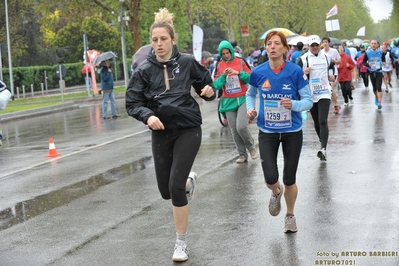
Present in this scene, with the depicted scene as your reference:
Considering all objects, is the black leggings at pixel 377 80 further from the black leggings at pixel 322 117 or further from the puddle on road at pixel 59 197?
the puddle on road at pixel 59 197

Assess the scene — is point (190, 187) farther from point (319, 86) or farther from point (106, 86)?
point (106, 86)

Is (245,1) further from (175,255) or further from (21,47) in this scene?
(175,255)

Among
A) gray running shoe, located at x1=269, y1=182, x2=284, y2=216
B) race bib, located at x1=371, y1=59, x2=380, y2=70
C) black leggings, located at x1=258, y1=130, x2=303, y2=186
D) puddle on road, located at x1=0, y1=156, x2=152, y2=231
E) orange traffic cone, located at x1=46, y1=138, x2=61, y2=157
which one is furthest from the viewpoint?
race bib, located at x1=371, y1=59, x2=380, y2=70

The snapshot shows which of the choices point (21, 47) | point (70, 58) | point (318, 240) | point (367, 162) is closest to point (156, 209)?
point (318, 240)

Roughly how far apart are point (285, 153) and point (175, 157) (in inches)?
48.9

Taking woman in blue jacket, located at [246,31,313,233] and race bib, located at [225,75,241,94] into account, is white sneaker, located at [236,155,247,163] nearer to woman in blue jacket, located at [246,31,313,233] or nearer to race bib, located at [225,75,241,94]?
race bib, located at [225,75,241,94]

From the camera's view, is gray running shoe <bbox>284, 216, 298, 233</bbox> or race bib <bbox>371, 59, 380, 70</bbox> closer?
gray running shoe <bbox>284, 216, 298, 233</bbox>

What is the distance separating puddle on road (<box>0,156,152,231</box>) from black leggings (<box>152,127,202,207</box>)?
257cm

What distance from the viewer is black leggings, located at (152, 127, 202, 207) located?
6199 mm

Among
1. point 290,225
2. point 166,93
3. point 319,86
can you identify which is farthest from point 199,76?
point 319,86

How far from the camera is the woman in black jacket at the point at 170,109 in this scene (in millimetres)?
6215

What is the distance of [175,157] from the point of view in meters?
6.25

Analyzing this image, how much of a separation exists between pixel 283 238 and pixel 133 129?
12.3 metres

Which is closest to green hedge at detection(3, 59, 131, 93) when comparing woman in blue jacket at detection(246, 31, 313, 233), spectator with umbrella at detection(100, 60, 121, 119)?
spectator with umbrella at detection(100, 60, 121, 119)
